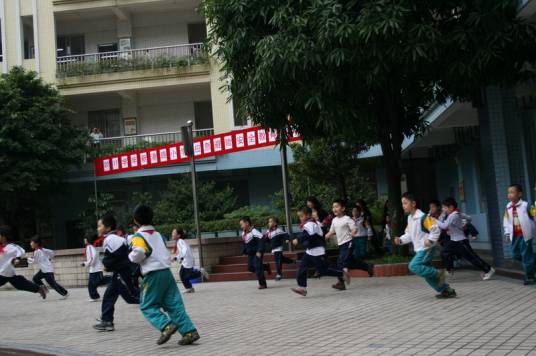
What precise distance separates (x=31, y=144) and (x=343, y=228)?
1628 cm

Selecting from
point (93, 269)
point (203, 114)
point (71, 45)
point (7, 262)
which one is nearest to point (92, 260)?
point (93, 269)

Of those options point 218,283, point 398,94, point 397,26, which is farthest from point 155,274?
point 218,283

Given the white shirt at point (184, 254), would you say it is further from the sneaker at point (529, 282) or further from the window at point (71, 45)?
the window at point (71, 45)

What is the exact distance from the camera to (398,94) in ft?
50.4

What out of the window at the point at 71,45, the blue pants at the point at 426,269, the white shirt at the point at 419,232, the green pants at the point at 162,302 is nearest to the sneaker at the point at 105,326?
the green pants at the point at 162,302

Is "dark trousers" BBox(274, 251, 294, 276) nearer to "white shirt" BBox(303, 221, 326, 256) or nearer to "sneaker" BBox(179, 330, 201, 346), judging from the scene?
"white shirt" BBox(303, 221, 326, 256)

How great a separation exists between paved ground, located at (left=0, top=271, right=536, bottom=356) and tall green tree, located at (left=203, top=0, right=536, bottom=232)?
12.0 ft

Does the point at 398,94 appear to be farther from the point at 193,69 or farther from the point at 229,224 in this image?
the point at 193,69

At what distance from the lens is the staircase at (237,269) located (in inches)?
719

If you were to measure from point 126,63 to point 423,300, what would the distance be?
21.5 m

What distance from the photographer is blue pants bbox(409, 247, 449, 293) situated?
10234 mm

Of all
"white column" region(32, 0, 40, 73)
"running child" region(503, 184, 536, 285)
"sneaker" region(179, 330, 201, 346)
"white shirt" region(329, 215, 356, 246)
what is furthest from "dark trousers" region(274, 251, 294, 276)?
"white column" region(32, 0, 40, 73)

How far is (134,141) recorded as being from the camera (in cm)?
2994

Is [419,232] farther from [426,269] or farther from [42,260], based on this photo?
[42,260]
